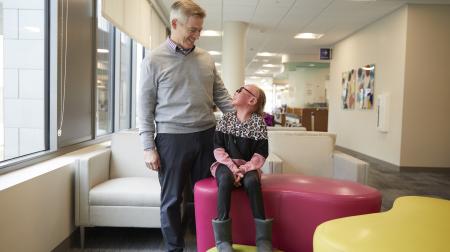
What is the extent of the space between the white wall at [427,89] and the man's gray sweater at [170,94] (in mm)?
5804

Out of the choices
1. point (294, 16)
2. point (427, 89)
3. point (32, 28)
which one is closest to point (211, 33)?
point (294, 16)

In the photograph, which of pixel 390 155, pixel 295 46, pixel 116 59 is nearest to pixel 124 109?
pixel 116 59

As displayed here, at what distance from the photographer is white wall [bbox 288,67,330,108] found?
15.7 metres

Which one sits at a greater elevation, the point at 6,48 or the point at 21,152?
the point at 6,48

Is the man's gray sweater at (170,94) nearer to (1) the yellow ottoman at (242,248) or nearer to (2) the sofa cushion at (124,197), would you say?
(1) the yellow ottoman at (242,248)

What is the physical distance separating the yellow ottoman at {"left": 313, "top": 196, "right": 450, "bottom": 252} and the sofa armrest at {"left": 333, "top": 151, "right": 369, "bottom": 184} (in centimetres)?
137

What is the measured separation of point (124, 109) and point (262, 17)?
3679mm

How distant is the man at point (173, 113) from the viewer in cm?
217

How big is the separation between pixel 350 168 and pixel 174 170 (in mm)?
1750

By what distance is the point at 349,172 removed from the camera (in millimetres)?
3295

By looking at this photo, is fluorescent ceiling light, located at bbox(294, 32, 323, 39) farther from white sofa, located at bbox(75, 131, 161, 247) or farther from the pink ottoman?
the pink ottoman

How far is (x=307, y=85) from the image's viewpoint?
15867 mm

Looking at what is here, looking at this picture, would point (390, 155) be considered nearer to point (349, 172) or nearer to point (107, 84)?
point (349, 172)

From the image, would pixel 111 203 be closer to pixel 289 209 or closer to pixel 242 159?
pixel 242 159
